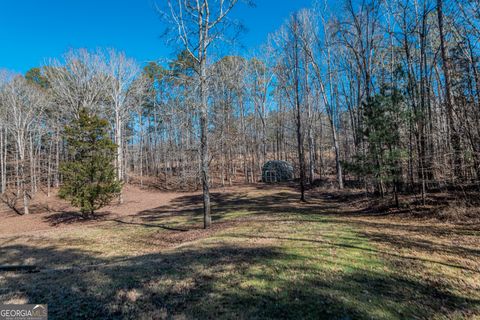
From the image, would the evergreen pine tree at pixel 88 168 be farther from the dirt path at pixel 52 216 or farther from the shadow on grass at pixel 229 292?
the shadow on grass at pixel 229 292

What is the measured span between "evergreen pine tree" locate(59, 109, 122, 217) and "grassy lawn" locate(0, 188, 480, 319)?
6008 millimetres

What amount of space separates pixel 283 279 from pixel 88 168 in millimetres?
12727

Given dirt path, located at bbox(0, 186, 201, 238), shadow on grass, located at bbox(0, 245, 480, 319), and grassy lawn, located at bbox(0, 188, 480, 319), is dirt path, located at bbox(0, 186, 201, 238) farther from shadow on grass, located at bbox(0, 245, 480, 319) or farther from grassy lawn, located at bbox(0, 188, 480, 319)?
shadow on grass, located at bbox(0, 245, 480, 319)

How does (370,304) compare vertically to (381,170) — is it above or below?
below

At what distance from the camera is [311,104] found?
23.4m

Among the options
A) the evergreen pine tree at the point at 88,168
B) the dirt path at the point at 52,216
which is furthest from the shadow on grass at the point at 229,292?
the dirt path at the point at 52,216

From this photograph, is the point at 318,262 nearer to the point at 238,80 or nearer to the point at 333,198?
the point at 333,198

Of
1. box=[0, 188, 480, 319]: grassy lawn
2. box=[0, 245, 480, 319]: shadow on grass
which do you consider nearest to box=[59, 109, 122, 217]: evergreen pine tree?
box=[0, 188, 480, 319]: grassy lawn

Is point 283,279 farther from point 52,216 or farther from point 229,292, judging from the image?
point 52,216

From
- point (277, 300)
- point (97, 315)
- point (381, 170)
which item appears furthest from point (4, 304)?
point (381, 170)

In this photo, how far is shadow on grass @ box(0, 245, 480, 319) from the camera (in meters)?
2.91

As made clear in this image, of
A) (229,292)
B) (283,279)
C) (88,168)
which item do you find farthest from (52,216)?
(283,279)

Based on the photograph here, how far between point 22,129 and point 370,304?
23666 mm

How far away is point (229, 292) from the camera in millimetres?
3350
